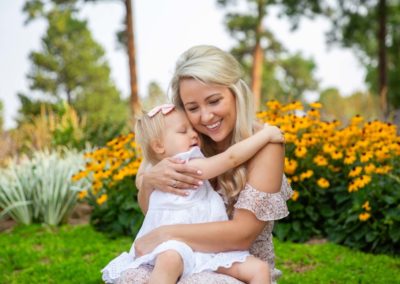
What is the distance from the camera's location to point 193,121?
255 centimetres

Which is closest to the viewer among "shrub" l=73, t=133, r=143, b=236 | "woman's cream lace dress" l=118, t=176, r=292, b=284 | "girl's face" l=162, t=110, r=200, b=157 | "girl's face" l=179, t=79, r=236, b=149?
"woman's cream lace dress" l=118, t=176, r=292, b=284

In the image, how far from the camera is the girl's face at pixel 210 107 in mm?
2471

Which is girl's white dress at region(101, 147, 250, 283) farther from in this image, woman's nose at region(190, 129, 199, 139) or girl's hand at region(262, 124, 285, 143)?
girl's hand at region(262, 124, 285, 143)

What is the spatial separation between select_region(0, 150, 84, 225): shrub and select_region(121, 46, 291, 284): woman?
384cm

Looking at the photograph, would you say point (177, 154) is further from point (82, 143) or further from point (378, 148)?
point (82, 143)

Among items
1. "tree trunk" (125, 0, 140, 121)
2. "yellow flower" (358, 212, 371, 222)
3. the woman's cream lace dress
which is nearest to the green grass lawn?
"yellow flower" (358, 212, 371, 222)

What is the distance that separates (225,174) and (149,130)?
40 centimetres

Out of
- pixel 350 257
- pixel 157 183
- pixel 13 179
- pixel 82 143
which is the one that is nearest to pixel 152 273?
pixel 157 183

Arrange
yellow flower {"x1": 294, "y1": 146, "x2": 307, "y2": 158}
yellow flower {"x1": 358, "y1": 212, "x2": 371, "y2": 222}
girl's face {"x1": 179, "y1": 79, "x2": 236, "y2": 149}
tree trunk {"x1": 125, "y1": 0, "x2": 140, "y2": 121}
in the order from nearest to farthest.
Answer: girl's face {"x1": 179, "y1": 79, "x2": 236, "y2": 149} → yellow flower {"x1": 358, "y1": 212, "x2": 371, "y2": 222} → yellow flower {"x1": 294, "y1": 146, "x2": 307, "y2": 158} → tree trunk {"x1": 125, "y1": 0, "x2": 140, "y2": 121}

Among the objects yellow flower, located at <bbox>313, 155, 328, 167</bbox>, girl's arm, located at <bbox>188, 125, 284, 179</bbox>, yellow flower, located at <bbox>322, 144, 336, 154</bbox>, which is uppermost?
girl's arm, located at <bbox>188, 125, 284, 179</bbox>

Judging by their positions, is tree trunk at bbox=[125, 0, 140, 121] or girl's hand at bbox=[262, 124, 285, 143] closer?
girl's hand at bbox=[262, 124, 285, 143]

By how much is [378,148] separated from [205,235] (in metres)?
3.38

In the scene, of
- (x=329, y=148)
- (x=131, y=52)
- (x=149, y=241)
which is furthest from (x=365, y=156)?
(x=131, y=52)

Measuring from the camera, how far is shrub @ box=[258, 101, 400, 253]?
196 inches
